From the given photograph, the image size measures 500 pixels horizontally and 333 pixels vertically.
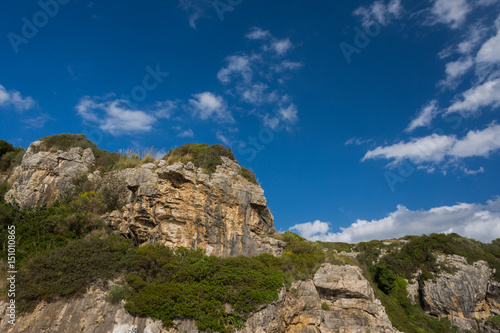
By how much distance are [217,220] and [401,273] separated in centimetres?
2532

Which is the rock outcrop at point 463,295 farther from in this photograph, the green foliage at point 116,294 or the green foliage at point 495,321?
the green foliage at point 116,294

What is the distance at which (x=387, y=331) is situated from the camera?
15.7 meters

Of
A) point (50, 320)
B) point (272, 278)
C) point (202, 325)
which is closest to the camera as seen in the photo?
point (50, 320)

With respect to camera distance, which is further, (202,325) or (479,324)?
(479,324)

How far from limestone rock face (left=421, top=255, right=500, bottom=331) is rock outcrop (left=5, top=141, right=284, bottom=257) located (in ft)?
69.2

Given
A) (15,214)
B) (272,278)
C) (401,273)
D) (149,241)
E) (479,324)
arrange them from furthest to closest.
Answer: (401,273)
(479,324)
(149,241)
(15,214)
(272,278)

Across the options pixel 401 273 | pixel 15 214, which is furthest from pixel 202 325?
pixel 401 273

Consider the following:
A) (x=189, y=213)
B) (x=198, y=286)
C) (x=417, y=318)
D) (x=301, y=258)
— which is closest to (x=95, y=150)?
(x=189, y=213)

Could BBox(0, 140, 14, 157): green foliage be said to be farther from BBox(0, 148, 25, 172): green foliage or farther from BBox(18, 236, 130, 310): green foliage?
BBox(18, 236, 130, 310): green foliage

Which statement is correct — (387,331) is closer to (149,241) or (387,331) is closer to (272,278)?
(272,278)

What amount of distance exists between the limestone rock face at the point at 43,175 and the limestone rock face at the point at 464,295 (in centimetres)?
3629

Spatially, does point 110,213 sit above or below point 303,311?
above

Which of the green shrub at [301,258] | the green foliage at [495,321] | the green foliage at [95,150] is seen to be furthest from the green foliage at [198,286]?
the green foliage at [495,321]

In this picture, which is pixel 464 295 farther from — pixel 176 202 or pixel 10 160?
pixel 10 160
